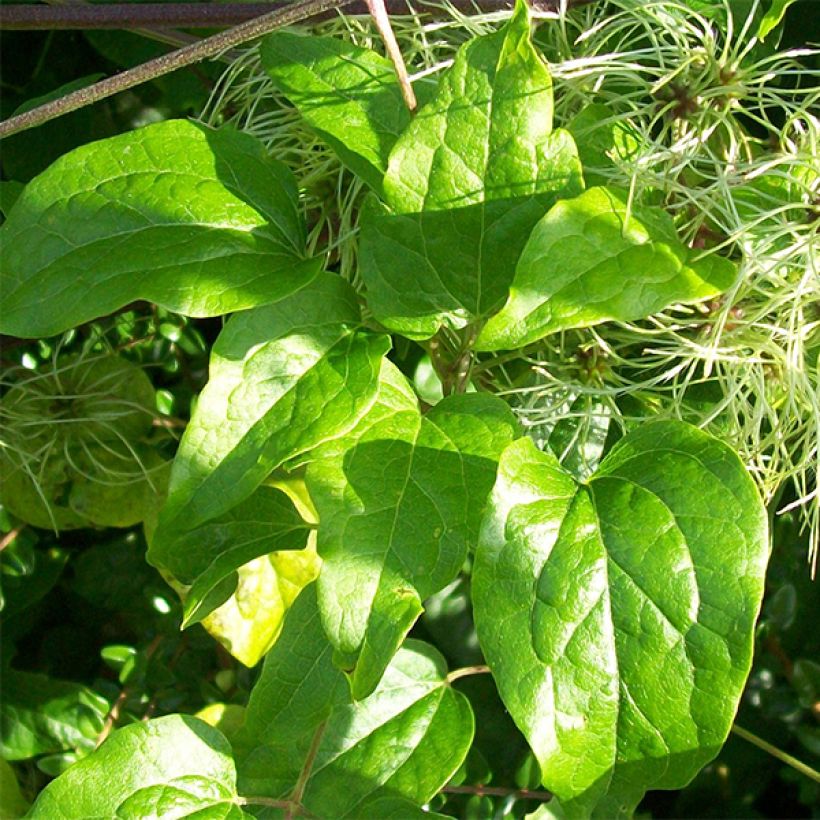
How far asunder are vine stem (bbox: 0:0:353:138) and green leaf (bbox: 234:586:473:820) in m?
0.33

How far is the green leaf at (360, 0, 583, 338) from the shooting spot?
55 centimetres

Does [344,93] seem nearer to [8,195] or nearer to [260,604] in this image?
[8,195]

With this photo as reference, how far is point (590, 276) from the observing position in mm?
540

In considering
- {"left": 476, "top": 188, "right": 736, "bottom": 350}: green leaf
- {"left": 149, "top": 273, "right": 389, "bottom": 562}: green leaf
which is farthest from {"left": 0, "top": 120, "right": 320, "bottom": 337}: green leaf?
{"left": 476, "top": 188, "right": 736, "bottom": 350}: green leaf

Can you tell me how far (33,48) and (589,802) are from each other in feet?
3.21

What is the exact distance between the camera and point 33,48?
1162 millimetres

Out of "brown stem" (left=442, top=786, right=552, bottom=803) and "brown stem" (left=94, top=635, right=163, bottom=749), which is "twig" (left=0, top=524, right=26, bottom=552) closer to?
"brown stem" (left=94, top=635, right=163, bottom=749)

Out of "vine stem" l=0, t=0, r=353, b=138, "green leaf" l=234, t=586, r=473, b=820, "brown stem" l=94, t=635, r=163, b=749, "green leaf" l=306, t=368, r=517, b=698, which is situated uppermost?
"vine stem" l=0, t=0, r=353, b=138

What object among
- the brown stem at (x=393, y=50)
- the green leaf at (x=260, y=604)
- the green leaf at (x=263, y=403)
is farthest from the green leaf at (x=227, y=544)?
the brown stem at (x=393, y=50)

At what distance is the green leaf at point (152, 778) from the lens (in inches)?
26.0

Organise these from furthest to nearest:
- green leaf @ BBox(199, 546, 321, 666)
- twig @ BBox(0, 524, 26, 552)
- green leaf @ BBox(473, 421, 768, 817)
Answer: twig @ BBox(0, 524, 26, 552)
green leaf @ BBox(199, 546, 321, 666)
green leaf @ BBox(473, 421, 768, 817)

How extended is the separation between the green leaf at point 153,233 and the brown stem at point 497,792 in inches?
19.6

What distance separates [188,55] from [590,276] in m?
0.24

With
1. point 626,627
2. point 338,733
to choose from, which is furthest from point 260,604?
point 626,627
